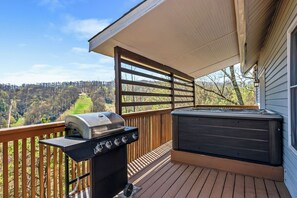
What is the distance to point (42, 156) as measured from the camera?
2.35 metres

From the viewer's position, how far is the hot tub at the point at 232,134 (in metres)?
3.21

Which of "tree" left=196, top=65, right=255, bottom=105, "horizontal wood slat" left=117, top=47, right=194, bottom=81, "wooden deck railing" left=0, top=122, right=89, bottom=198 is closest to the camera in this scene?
"wooden deck railing" left=0, top=122, right=89, bottom=198

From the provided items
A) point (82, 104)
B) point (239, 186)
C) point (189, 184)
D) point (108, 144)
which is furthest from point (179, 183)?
point (82, 104)

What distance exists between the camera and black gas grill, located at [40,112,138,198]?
198 centimetres

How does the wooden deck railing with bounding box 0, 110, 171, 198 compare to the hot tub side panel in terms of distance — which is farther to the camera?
the hot tub side panel

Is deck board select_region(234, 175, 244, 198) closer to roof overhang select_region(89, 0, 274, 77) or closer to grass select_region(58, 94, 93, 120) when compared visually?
roof overhang select_region(89, 0, 274, 77)

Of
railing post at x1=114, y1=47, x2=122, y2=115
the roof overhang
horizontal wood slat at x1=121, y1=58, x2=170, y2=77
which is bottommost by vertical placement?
railing post at x1=114, y1=47, x2=122, y2=115

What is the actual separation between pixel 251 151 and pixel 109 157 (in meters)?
2.38

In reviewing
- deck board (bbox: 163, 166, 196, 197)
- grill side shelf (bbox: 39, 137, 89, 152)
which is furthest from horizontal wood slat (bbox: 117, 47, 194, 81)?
deck board (bbox: 163, 166, 196, 197)

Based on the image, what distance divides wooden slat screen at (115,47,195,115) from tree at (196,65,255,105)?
25.7 ft

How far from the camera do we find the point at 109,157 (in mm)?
2443

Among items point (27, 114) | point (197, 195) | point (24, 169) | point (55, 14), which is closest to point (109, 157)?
point (24, 169)

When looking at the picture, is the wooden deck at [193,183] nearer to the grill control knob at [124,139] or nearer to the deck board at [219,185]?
the deck board at [219,185]

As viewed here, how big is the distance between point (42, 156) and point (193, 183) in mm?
2126
